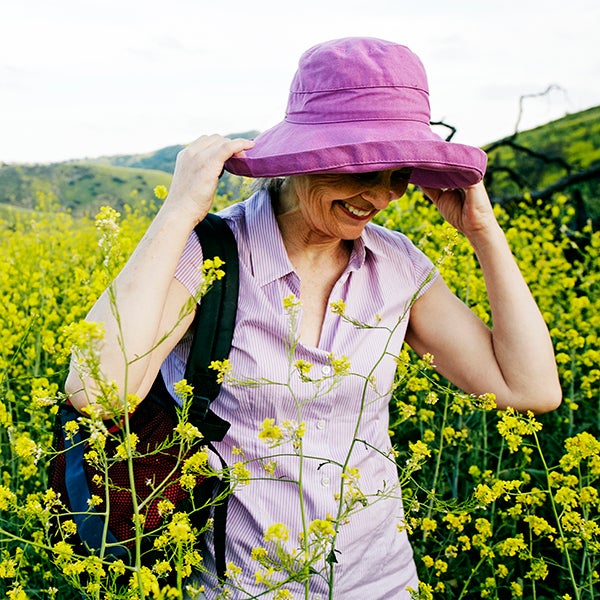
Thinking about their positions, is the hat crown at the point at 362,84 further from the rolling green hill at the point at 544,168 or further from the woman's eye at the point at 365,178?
the rolling green hill at the point at 544,168

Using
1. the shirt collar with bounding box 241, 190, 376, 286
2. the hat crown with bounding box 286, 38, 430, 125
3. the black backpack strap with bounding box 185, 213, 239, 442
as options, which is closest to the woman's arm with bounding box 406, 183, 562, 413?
the shirt collar with bounding box 241, 190, 376, 286

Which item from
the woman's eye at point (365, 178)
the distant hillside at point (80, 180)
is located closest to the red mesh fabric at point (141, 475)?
the woman's eye at point (365, 178)

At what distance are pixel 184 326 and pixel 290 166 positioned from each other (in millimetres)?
413

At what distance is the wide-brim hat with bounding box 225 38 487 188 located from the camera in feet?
5.09

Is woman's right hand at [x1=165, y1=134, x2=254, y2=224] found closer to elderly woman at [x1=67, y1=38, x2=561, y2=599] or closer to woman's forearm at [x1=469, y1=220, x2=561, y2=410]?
elderly woman at [x1=67, y1=38, x2=561, y2=599]

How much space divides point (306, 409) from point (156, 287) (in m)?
0.46

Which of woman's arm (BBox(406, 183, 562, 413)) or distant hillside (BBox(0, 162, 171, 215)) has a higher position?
distant hillside (BBox(0, 162, 171, 215))

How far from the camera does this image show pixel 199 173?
1610 millimetres

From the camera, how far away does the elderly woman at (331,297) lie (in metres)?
1.56

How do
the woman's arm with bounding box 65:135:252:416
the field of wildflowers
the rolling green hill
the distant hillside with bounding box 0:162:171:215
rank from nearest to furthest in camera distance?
the field of wildflowers, the woman's arm with bounding box 65:135:252:416, the rolling green hill, the distant hillside with bounding box 0:162:171:215

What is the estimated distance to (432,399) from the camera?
1486 millimetres

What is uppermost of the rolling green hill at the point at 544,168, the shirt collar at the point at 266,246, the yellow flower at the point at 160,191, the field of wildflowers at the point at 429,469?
the rolling green hill at the point at 544,168

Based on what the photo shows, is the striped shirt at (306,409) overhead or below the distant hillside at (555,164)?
below

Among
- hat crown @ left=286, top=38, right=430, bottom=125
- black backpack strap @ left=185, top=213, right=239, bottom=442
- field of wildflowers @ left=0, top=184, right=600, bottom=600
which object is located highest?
hat crown @ left=286, top=38, right=430, bottom=125
